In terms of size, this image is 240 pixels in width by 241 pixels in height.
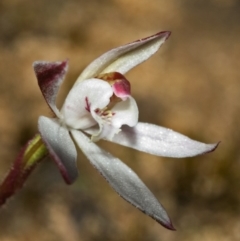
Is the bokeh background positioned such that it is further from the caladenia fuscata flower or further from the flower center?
the flower center

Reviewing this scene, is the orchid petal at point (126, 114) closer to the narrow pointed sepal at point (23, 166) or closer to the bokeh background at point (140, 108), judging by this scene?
the narrow pointed sepal at point (23, 166)

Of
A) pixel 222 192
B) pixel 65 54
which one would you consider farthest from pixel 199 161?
pixel 65 54

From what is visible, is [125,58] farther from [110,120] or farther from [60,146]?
[60,146]

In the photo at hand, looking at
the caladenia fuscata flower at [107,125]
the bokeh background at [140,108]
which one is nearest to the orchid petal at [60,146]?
the caladenia fuscata flower at [107,125]

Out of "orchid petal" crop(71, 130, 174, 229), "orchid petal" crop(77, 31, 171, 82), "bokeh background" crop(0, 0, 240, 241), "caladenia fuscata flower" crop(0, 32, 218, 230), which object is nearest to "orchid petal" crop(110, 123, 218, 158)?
"caladenia fuscata flower" crop(0, 32, 218, 230)

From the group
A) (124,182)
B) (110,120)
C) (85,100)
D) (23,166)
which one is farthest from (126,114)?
(23,166)

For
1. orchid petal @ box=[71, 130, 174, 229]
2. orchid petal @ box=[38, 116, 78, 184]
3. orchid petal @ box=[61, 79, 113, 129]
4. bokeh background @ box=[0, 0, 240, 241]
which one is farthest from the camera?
bokeh background @ box=[0, 0, 240, 241]

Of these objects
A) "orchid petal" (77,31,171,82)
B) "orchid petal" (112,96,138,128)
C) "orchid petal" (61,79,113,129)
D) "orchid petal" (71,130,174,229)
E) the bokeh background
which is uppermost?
"orchid petal" (77,31,171,82)
